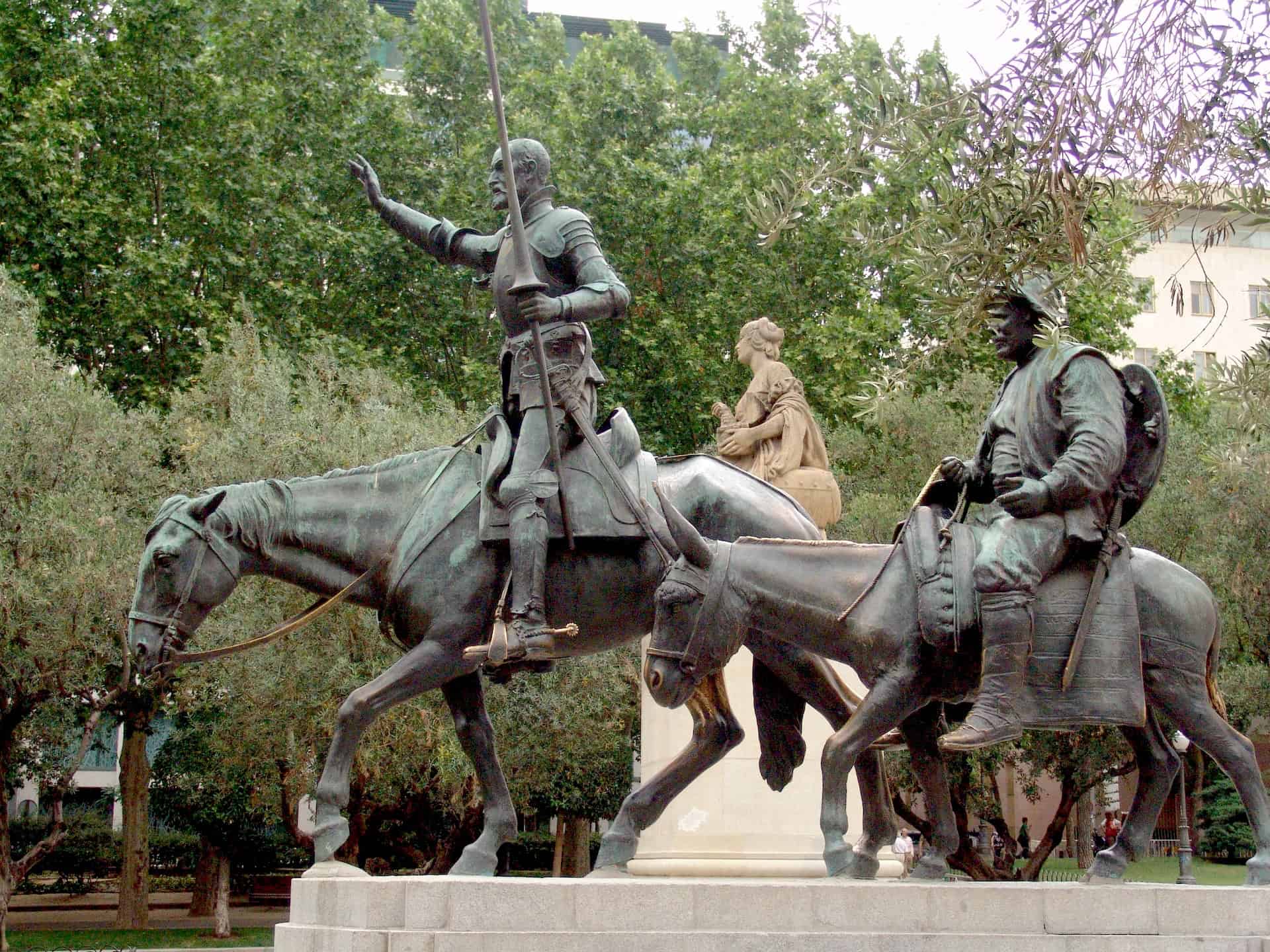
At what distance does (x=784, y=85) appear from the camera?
35250mm

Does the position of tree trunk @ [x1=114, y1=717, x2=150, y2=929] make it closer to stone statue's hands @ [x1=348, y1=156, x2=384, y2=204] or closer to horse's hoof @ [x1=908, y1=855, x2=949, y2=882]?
stone statue's hands @ [x1=348, y1=156, x2=384, y2=204]

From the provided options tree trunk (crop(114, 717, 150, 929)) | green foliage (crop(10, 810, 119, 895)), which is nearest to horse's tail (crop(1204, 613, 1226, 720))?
tree trunk (crop(114, 717, 150, 929))

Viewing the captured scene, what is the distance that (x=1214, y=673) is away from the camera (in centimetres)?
783

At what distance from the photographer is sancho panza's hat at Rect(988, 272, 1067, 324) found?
7910mm

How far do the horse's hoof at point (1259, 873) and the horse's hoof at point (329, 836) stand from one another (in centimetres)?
450

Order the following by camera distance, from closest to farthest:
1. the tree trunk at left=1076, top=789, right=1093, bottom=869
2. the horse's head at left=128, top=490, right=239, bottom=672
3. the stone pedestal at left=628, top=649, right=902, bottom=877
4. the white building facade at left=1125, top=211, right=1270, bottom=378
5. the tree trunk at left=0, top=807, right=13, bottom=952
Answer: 1. the horse's head at left=128, top=490, right=239, bottom=672
2. the stone pedestal at left=628, top=649, right=902, bottom=877
3. the tree trunk at left=0, top=807, right=13, bottom=952
4. the tree trunk at left=1076, top=789, right=1093, bottom=869
5. the white building facade at left=1125, top=211, right=1270, bottom=378

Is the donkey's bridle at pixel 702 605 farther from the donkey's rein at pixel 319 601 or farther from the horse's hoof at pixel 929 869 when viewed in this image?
the donkey's rein at pixel 319 601

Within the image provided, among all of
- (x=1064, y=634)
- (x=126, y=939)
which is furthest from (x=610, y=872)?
(x=126, y=939)

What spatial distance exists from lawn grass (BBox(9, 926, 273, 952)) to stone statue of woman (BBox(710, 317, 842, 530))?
1381cm

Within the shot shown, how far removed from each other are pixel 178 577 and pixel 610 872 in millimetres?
3012

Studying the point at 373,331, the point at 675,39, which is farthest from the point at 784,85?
the point at 373,331

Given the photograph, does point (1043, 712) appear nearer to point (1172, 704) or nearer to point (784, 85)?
point (1172, 704)

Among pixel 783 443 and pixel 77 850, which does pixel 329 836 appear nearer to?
pixel 783 443

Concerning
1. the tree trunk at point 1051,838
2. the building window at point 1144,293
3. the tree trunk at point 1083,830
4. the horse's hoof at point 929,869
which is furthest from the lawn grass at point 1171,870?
the horse's hoof at point 929,869
